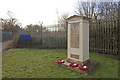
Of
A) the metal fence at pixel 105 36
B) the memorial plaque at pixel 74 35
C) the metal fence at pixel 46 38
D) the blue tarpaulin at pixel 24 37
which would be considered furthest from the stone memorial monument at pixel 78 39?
the blue tarpaulin at pixel 24 37

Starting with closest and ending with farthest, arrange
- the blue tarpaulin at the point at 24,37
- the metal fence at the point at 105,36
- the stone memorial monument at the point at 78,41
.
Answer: the stone memorial monument at the point at 78,41, the metal fence at the point at 105,36, the blue tarpaulin at the point at 24,37

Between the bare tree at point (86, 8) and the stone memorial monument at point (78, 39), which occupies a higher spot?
the bare tree at point (86, 8)

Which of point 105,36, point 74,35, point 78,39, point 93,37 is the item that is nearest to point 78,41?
point 78,39

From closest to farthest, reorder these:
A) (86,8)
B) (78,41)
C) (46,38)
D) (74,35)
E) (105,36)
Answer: (78,41) → (74,35) → (105,36) → (46,38) → (86,8)

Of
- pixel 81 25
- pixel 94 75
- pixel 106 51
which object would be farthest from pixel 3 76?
pixel 106 51

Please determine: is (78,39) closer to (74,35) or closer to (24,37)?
(74,35)

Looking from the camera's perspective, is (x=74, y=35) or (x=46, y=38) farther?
(x=46, y=38)

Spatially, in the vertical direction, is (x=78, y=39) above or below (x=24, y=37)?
below

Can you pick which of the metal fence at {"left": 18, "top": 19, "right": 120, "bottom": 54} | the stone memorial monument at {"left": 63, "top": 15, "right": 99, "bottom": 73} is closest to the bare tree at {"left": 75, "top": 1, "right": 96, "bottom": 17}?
the metal fence at {"left": 18, "top": 19, "right": 120, "bottom": 54}

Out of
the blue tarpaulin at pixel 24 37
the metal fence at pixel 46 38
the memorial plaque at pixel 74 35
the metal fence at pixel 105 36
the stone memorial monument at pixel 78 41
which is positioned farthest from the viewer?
the blue tarpaulin at pixel 24 37

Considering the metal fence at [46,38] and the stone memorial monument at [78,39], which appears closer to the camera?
the stone memorial monument at [78,39]

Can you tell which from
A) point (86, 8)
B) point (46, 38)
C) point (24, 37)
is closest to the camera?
point (46, 38)

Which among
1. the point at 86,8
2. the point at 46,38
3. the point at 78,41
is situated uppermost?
the point at 86,8

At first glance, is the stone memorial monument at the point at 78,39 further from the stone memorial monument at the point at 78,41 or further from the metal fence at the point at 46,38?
the metal fence at the point at 46,38
